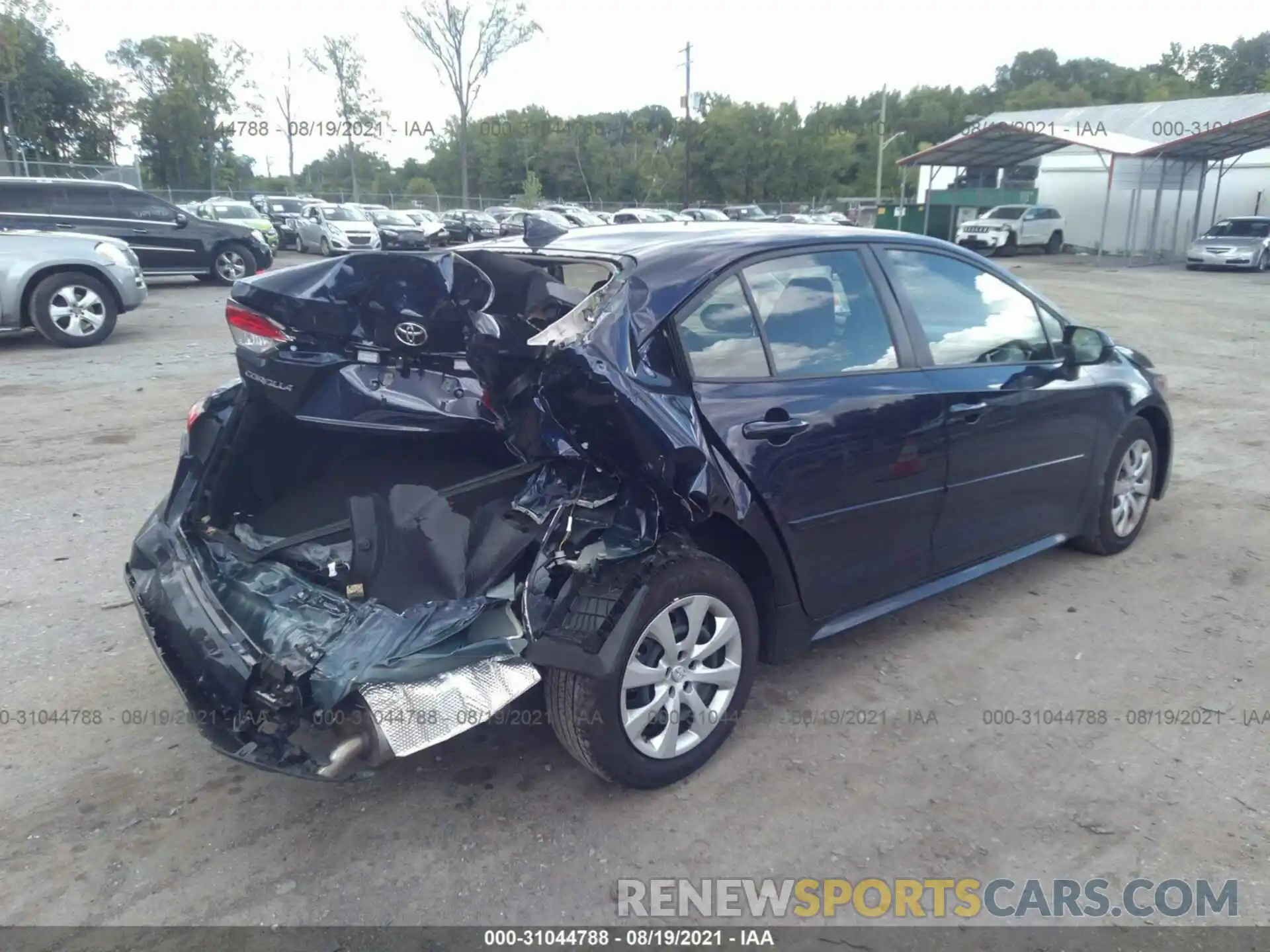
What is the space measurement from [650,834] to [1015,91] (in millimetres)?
91567

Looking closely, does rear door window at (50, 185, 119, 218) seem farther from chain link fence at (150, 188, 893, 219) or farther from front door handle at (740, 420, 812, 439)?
chain link fence at (150, 188, 893, 219)

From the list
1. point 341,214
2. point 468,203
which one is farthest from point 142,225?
point 468,203

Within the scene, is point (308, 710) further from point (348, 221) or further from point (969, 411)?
point (348, 221)

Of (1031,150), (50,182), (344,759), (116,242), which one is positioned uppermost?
(1031,150)

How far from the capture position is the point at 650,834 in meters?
2.83

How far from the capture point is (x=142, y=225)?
603 inches

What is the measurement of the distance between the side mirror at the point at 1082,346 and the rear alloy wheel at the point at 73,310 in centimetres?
1031

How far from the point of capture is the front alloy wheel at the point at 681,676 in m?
2.88

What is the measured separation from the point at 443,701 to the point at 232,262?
16.1m

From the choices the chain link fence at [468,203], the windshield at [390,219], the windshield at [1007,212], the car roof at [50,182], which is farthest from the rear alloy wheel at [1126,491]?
the chain link fence at [468,203]

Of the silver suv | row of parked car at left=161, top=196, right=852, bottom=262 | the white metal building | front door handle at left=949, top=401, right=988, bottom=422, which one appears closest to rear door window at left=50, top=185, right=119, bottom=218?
the silver suv

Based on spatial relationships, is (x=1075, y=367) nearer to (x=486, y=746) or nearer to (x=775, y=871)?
(x=775, y=871)

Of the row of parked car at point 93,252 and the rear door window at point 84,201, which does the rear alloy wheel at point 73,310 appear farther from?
→ the rear door window at point 84,201

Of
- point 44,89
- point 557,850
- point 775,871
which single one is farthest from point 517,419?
point 44,89
